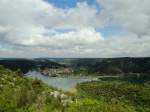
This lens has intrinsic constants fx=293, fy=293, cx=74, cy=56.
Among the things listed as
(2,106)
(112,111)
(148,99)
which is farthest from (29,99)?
(148,99)

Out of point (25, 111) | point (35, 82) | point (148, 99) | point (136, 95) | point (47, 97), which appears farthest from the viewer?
point (136, 95)

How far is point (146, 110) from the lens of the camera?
13725 centimetres

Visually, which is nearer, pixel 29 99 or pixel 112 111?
pixel 112 111

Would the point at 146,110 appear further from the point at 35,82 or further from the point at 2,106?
the point at 2,106

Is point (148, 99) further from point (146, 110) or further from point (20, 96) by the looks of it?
point (20, 96)

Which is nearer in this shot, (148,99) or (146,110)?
(146,110)

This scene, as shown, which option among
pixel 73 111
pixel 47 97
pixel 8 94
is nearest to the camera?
pixel 73 111

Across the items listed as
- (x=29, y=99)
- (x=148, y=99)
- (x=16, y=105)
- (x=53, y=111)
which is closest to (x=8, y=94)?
(x=29, y=99)

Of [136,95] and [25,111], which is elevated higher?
[25,111]

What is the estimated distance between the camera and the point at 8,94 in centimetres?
8006

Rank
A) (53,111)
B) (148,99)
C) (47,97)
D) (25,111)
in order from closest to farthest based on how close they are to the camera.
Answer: (25,111) < (53,111) < (47,97) < (148,99)

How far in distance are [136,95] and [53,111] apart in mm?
138669

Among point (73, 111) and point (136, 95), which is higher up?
point (73, 111)

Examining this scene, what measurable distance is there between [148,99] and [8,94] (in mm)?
113997
